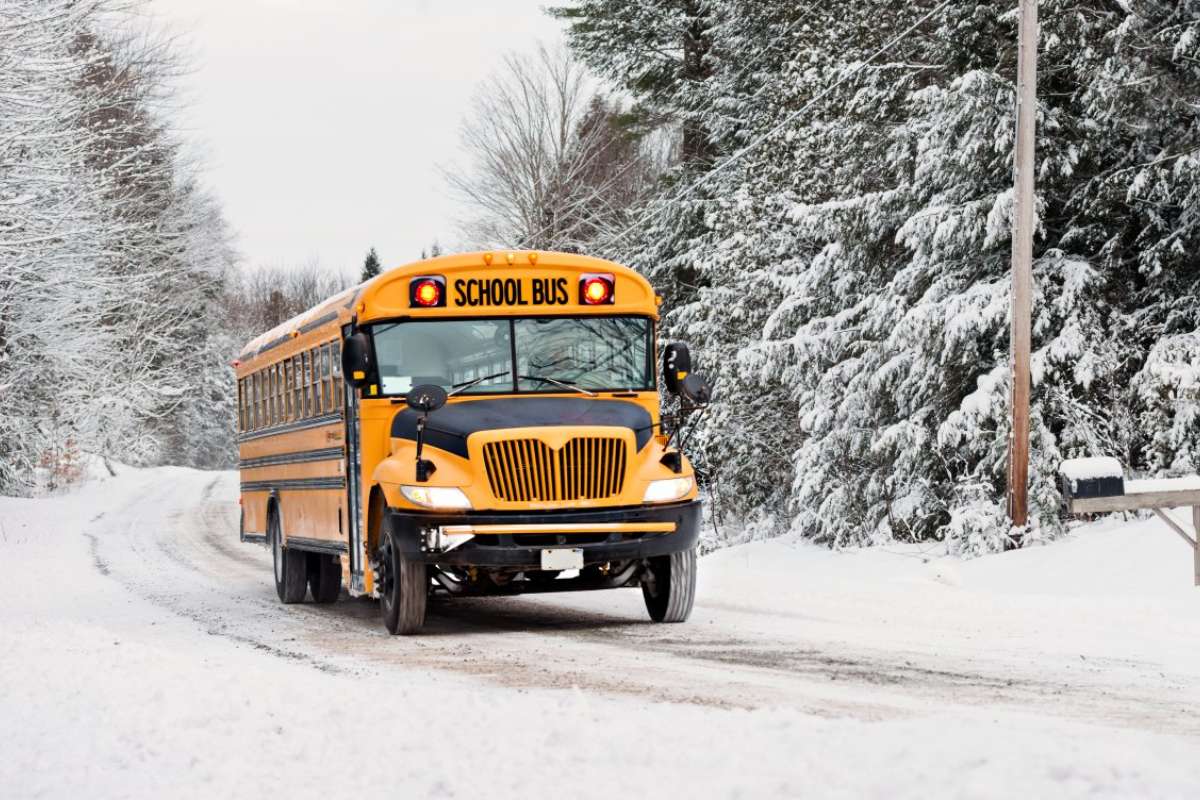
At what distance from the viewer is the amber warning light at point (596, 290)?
39.2 feet

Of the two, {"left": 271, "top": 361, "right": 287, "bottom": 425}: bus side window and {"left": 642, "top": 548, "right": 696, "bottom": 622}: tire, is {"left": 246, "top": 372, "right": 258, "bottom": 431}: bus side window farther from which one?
{"left": 642, "top": 548, "right": 696, "bottom": 622}: tire

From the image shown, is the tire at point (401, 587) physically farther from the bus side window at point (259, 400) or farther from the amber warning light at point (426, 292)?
the bus side window at point (259, 400)

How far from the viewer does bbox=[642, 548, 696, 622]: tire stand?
11.5 meters

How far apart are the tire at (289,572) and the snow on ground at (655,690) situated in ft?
0.96

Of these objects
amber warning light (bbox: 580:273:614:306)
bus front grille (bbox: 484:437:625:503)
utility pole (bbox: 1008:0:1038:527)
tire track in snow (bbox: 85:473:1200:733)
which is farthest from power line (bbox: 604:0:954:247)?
bus front grille (bbox: 484:437:625:503)

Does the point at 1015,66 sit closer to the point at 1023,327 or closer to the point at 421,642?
the point at 1023,327

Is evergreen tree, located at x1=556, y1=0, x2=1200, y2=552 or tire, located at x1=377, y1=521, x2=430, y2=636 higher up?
evergreen tree, located at x1=556, y1=0, x2=1200, y2=552

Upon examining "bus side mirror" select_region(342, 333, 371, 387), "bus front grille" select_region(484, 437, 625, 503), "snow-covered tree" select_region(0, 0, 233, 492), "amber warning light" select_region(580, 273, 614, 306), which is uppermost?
"snow-covered tree" select_region(0, 0, 233, 492)

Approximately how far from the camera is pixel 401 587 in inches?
436

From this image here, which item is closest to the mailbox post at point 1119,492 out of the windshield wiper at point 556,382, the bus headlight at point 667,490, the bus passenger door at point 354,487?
the bus headlight at point 667,490

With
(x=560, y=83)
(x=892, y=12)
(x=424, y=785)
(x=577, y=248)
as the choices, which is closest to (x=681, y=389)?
(x=424, y=785)

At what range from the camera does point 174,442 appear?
72.0 m

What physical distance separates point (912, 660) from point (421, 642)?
11.3 ft

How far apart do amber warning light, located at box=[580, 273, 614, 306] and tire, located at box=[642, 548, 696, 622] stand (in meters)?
1.93
